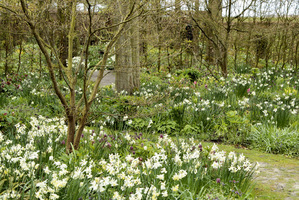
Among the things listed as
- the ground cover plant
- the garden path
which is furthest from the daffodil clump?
the garden path

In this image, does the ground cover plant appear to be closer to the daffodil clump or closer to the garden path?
the daffodil clump

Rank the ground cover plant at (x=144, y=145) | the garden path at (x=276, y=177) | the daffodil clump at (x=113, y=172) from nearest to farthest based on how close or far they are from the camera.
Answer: the daffodil clump at (x=113, y=172) → the ground cover plant at (x=144, y=145) → the garden path at (x=276, y=177)

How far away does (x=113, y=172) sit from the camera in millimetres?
2582

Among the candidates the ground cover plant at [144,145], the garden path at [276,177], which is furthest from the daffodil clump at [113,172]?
the garden path at [276,177]

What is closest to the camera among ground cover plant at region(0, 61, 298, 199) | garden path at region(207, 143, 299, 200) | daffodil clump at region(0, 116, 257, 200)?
daffodil clump at region(0, 116, 257, 200)

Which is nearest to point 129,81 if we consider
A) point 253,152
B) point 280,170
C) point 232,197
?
point 253,152

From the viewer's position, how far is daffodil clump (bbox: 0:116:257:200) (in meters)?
2.35

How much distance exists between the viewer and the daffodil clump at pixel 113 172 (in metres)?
2.35

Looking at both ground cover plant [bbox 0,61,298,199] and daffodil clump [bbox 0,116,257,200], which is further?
ground cover plant [bbox 0,61,298,199]

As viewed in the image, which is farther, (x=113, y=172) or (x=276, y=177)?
(x=276, y=177)

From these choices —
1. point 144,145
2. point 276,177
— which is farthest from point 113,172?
point 276,177

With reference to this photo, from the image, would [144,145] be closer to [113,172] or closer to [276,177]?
[113,172]

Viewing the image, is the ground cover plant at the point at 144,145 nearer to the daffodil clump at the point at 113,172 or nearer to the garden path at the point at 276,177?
the daffodil clump at the point at 113,172

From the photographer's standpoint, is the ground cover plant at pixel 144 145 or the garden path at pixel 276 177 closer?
the ground cover plant at pixel 144 145
